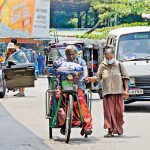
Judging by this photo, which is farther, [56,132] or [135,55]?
[135,55]

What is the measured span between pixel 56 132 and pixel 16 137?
4.31ft

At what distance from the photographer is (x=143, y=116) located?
60.8 feet

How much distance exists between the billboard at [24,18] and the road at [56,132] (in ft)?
109

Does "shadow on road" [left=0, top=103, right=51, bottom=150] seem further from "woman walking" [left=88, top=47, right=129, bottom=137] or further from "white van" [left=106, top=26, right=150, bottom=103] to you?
"white van" [left=106, top=26, right=150, bottom=103]

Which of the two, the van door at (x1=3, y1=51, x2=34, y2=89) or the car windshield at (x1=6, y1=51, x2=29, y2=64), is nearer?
the van door at (x1=3, y1=51, x2=34, y2=89)

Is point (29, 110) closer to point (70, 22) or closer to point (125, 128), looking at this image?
point (125, 128)

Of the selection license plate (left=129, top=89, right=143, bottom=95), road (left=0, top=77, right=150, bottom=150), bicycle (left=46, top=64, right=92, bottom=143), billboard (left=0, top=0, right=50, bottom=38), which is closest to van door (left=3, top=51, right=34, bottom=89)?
road (left=0, top=77, right=150, bottom=150)

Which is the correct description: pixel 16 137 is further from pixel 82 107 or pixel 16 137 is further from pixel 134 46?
pixel 134 46

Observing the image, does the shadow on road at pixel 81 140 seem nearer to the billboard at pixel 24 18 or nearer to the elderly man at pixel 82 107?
the elderly man at pixel 82 107

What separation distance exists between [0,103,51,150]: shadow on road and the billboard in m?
37.5

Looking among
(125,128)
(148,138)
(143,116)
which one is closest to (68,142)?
(148,138)

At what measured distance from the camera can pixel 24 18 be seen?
55.2m

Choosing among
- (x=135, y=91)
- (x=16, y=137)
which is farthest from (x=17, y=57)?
(x=16, y=137)

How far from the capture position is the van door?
82.3 ft
